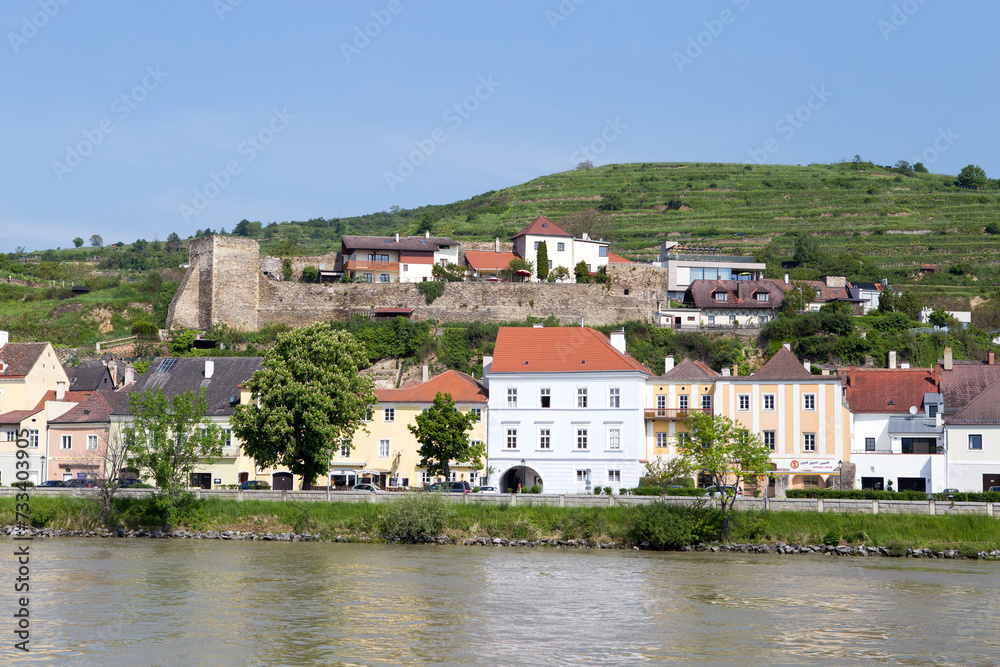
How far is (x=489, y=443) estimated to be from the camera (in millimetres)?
50250

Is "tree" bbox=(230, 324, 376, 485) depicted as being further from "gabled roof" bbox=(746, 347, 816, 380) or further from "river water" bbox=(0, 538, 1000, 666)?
"gabled roof" bbox=(746, 347, 816, 380)

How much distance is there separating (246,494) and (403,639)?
65.9 ft

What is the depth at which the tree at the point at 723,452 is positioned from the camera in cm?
4084

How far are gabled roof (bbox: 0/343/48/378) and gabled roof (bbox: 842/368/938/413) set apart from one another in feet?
131

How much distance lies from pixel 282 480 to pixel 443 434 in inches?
305

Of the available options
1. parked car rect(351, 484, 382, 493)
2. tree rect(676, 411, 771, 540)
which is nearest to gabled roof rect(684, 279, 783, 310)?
tree rect(676, 411, 771, 540)

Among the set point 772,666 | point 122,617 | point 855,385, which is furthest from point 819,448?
point 122,617

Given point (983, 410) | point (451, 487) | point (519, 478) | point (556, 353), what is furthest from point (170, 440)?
point (983, 410)

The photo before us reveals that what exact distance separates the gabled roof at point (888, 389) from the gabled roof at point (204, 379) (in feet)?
92.3

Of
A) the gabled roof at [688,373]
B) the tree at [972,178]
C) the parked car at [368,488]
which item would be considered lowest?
the parked car at [368,488]

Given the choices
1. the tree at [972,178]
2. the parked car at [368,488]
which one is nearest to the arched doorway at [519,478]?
the parked car at [368,488]

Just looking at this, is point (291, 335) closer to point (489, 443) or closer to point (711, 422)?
point (489, 443)

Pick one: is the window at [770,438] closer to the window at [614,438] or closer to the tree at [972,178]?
the window at [614,438]

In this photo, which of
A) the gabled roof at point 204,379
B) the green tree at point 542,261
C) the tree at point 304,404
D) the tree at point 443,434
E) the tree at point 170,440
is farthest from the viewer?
the green tree at point 542,261
